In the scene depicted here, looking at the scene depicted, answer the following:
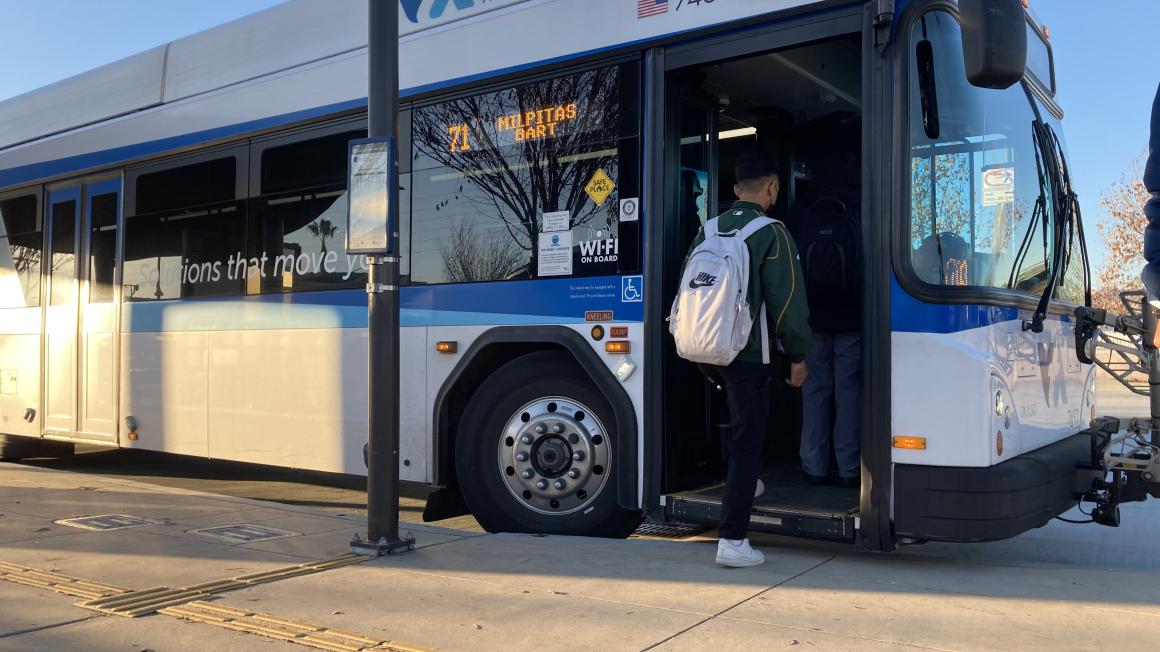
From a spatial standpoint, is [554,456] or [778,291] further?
[554,456]

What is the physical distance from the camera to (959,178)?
15.0 feet

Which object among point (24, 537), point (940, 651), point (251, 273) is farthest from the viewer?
point (251, 273)

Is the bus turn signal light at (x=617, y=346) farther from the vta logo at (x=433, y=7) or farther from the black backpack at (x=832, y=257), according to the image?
the vta logo at (x=433, y=7)

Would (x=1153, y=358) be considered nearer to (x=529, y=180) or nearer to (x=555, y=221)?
(x=555, y=221)

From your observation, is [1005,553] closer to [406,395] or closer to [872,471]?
[872,471]

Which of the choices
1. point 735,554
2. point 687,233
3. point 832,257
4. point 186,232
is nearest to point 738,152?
point 687,233

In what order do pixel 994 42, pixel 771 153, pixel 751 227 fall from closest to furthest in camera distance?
pixel 994 42 < pixel 751 227 < pixel 771 153

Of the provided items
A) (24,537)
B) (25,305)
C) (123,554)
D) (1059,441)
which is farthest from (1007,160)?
(25,305)

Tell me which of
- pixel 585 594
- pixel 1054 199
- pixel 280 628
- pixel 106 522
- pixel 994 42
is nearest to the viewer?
pixel 280 628

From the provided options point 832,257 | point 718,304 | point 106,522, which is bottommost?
point 106,522

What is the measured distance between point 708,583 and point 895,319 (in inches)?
57.5

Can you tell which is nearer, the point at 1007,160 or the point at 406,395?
the point at 1007,160

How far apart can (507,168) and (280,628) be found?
300 centimetres

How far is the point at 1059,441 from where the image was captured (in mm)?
5086
